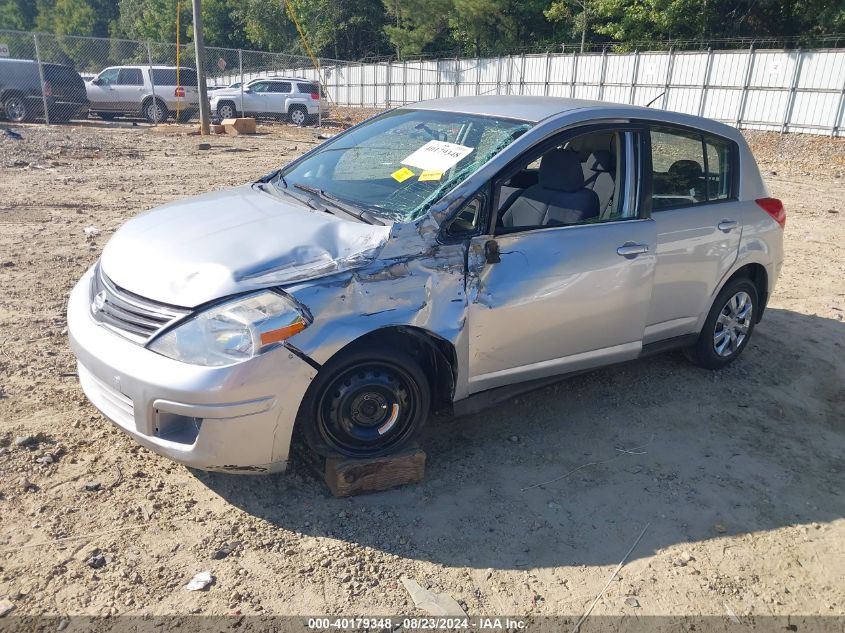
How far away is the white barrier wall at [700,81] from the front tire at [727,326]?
17468 mm

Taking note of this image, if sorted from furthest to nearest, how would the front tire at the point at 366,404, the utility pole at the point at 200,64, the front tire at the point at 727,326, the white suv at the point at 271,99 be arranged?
the white suv at the point at 271,99, the utility pole at the point at 200,64, the front tire at the point at 727,326, the front tire at the point at 366,404

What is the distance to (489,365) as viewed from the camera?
11.7ft

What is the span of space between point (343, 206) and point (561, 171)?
1.38m

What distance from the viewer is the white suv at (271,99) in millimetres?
24266

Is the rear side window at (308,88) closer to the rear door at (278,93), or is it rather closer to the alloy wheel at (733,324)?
the rear door at (278,93)

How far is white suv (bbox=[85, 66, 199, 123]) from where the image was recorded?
70.8 ft

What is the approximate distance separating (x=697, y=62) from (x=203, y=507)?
24.1 m

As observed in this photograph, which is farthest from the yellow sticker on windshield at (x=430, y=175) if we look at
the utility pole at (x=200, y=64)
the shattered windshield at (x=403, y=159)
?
the utility pole at (x=200, y=64)

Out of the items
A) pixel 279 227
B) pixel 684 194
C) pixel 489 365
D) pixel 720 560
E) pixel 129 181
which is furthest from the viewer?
pixel 129 181

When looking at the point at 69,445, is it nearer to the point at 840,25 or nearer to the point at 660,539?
the point at 660,539

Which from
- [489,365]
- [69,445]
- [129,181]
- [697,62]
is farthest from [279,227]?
[697,62]

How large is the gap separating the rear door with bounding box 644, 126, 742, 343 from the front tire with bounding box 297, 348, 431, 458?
177 centimetres

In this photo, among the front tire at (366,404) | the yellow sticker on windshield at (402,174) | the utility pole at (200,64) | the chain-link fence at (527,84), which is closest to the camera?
the front tire at (366,404)

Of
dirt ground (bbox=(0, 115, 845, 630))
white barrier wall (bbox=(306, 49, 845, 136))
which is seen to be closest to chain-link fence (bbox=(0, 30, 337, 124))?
white barrier wall (bbox=(306, 49, 845, 136))
